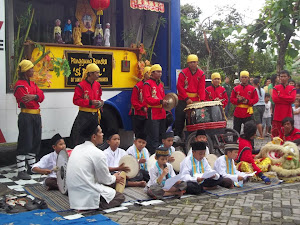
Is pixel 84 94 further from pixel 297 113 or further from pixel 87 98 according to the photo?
pixel 297 113

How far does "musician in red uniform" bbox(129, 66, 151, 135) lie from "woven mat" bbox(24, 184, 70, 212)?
2563 mm

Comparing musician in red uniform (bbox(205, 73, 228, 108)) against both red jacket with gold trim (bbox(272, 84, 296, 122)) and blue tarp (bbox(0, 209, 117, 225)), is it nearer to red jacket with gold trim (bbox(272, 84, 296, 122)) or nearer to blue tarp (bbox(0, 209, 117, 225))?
red jacket with gold trim (bbox(272, 84, 296, 122))

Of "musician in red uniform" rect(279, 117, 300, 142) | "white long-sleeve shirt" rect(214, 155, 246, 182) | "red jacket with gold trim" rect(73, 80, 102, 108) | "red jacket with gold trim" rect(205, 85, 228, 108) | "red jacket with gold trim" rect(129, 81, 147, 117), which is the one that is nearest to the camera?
"white long-sleeve shirt" rect(214, 155, 246, 182)

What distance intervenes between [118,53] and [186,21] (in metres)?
10.1

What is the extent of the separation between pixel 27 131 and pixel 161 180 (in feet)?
7.56

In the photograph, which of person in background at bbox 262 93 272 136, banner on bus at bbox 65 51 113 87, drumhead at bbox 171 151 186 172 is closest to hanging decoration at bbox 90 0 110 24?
banner on bus at bbox 65 51 113 87

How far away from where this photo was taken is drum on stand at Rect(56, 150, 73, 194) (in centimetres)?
570

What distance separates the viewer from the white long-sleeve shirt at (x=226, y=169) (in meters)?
6.38

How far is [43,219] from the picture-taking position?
4.84 metres

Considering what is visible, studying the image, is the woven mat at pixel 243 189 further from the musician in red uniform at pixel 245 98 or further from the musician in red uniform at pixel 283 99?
the musician in red uniform at pixel 245 98

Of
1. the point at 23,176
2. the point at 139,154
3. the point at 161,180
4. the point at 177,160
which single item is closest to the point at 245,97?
the point at 177,160

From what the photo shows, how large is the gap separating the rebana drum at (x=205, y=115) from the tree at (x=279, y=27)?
3877 mm

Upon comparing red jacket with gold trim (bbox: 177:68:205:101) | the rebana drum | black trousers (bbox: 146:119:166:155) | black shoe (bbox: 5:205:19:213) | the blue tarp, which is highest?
red jacket with gold trim (bbox: 177:68:205:101)

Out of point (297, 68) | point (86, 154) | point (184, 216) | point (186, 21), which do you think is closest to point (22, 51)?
point (86, 154)
